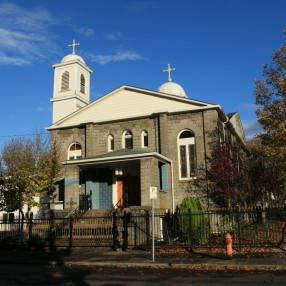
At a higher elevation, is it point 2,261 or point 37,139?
point 37,139

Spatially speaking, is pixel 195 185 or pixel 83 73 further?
pixel 83 73

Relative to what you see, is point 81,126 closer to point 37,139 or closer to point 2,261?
point 37,139

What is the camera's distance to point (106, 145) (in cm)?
2580

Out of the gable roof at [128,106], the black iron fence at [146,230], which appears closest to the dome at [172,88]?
the gable roof at [128,106]

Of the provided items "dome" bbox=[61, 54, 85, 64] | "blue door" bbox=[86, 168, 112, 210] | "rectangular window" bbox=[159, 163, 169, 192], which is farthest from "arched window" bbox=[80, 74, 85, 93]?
"rectangular window" bbox=[159, 163, 169, 192]

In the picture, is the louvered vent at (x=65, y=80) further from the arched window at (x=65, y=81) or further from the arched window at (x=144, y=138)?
the arched window at (x=144, y=138)

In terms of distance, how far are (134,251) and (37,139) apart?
1571cm

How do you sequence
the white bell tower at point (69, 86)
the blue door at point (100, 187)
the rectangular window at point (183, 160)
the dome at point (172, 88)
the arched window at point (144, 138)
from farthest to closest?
the dome at point (172, 88), the white bell tower at point (69, 86), the arched window at point (144, 138), the blue door at point (100, 187), the rectangular window at point (183, 160)

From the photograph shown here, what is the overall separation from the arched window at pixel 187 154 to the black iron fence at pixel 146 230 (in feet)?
16.7

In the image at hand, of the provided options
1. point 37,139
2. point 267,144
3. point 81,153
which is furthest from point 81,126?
point 267,144

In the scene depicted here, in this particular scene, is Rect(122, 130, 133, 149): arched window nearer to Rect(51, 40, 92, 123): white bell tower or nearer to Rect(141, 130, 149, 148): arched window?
Rect(141, 130, 149, 148): arched window

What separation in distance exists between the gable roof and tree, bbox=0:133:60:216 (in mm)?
2510

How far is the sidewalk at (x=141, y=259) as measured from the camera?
12.3m

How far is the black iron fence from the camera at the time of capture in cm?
1656
